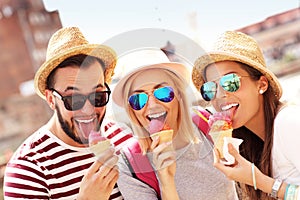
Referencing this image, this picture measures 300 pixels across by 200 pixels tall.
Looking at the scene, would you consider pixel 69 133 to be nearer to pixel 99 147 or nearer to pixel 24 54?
pixel 99 147

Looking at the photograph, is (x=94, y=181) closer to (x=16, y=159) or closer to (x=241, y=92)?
(x=16, y=159)

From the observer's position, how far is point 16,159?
1321 mm

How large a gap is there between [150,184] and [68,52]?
49 centimetres

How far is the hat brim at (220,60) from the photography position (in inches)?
49.3

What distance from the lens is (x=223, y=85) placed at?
1.24m

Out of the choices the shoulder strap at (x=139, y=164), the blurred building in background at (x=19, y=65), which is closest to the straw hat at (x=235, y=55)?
the shoulder strap at (x=139, y=164)

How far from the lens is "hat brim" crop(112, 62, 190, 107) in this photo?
1.19m

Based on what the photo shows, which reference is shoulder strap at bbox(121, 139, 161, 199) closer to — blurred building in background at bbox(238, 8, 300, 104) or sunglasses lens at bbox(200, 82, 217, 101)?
sunglasses lens at bbox(200, 82, 217, 101)

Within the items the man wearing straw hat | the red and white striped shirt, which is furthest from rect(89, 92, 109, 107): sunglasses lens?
the red and white striped shirt

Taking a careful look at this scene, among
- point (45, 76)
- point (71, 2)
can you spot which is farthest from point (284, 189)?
point (71, 2)

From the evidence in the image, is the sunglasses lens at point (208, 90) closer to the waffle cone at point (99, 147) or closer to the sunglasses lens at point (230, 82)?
the sunglasses lens at point (230, 82)

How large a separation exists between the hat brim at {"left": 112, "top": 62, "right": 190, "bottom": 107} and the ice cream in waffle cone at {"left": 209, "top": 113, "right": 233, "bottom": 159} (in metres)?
0.16

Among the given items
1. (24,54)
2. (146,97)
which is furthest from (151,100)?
(24,54)

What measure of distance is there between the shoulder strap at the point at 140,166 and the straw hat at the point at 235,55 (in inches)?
11.5
